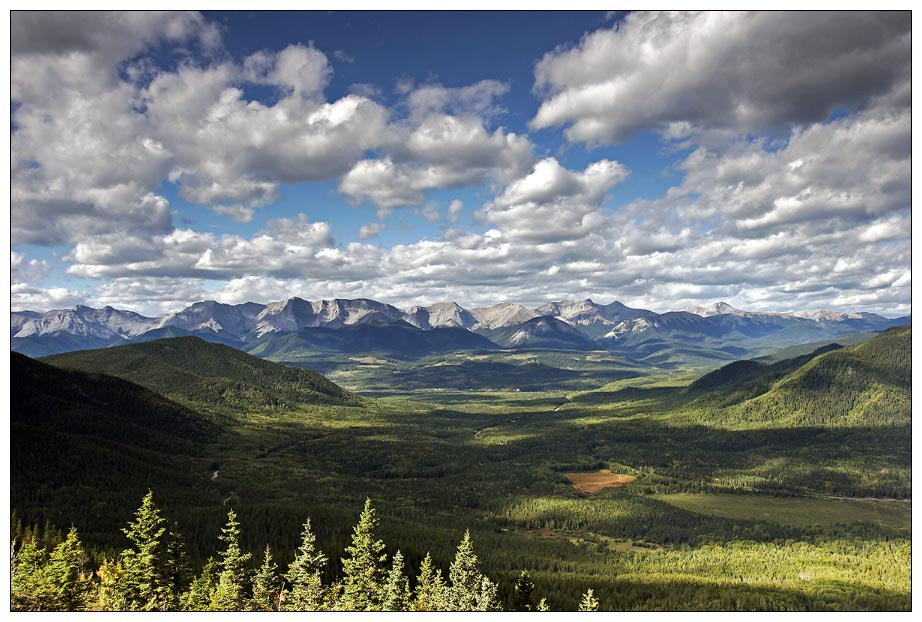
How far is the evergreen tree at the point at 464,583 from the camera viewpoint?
75438mm

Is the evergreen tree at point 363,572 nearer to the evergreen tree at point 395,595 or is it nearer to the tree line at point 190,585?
the tree line at point 190,585

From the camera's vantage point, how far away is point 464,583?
82.2 m

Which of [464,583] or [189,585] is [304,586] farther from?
[464,583]

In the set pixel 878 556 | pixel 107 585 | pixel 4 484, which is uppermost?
pixel 4 484

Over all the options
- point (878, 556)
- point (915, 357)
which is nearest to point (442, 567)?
point (915, 357)

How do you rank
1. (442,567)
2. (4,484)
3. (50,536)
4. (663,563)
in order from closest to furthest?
1. (4,484)
2. (50,536)
3. (442,567)
4. (663,563)

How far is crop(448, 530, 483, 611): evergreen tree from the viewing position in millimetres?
75438

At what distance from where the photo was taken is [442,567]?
131250 mm

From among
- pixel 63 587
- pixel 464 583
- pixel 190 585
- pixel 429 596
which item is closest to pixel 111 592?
pixel 63 587

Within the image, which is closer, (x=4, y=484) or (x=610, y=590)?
(x=4, y=484)

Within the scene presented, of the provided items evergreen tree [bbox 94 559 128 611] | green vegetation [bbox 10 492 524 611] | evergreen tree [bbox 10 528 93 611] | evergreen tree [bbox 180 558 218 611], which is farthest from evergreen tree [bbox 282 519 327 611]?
evergreen tree [bbox 10 528 93 611]

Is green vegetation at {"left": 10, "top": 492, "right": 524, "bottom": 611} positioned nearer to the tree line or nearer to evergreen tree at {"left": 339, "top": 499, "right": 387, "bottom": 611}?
evergreen tree at {"left": 339, "top": 499, "right": 387, "bottom": 611}
